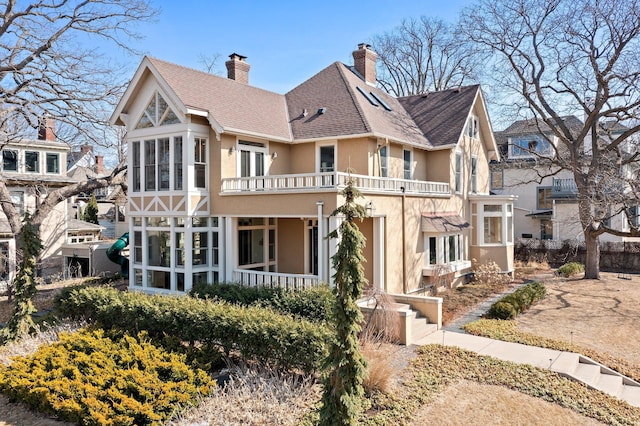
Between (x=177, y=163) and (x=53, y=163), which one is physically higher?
Answer: (x=53, y=163)

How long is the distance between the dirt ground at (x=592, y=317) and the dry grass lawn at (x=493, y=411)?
469 centimetres

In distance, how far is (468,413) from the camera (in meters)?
8.38

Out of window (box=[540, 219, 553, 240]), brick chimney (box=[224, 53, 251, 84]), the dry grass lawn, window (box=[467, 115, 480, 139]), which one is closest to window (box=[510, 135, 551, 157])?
window (box=[540, 219, 553, 240])

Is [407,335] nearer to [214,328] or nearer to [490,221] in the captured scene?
[214,328]

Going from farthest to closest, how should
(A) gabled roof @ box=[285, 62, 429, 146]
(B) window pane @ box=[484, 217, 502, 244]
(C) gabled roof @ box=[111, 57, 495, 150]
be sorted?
(B) window pane @ box=[484, 217, 502, 244]
(A) gabled roof @ box=[285, 62, 429, 146]
(C) gabled roof @ box=[111, 57, 495, 150]

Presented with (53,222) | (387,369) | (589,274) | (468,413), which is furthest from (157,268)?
(589,274)

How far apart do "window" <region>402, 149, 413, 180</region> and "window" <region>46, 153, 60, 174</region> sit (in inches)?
869

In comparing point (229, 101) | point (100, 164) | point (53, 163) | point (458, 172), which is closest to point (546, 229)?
point (458, 172)

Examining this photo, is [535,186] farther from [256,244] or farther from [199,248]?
[199,248]

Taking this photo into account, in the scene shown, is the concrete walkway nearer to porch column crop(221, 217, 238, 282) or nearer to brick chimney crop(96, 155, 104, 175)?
porch column crop(221, 217, 238, 282)

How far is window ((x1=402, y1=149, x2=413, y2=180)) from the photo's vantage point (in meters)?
21.3

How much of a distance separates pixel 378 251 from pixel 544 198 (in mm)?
25061

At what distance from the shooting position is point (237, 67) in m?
22.7

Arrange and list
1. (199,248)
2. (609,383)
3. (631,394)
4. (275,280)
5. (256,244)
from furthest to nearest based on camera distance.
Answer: (256,244)
(199,248)
(275,280)
(609,383)
(631,394)
